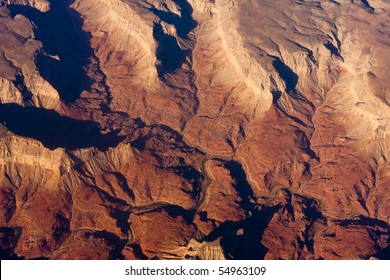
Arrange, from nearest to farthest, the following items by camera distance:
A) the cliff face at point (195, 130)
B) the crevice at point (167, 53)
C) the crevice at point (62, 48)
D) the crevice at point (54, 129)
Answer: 1. the cliff face at point (195, 130)
2. the crevice at point (54, 129)
3. the crevice at point (62, 48)
4. the crevice at point (167, 53)

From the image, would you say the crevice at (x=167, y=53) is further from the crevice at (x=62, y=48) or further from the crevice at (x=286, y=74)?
the crevice at (x=286, y=74)

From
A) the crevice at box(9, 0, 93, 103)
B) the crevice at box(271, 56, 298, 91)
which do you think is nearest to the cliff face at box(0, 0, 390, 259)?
the crevice at box(271, 56, 298, 91)

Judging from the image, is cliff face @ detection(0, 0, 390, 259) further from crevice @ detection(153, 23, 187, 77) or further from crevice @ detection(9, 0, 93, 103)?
crevice @ detection(9, 0, 93, 103)

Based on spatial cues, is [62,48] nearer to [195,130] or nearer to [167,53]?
[167,53]

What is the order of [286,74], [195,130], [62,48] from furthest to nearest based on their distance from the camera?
1. [62,48]
2. [286,74]
3. [195,130]

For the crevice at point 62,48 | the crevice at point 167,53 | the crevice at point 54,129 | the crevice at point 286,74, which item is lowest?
the crevice at point 54,129

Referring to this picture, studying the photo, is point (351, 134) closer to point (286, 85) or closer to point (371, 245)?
point (286, 85)

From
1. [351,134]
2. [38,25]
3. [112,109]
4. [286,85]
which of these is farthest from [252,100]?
[38,25]

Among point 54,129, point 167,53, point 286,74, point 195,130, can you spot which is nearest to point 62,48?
point 167,53

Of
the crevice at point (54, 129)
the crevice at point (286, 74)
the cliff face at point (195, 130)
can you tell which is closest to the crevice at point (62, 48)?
the cliff face at point (195, 130)
